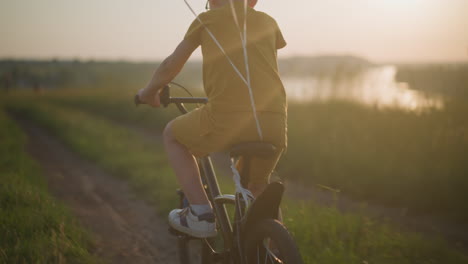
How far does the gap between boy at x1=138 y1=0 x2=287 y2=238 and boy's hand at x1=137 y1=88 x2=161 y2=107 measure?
0.54 feet

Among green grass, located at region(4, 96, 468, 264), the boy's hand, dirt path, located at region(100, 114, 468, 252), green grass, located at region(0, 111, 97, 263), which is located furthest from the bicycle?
dirt path, located at region(100, 114, 468, 252)

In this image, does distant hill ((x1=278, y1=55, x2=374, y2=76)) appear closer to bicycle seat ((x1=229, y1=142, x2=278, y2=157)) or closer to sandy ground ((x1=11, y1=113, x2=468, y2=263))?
sandy ground ((x1=11, y1=113, x2=468, y2=263))

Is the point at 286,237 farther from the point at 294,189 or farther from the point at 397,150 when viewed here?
the point at 397,150

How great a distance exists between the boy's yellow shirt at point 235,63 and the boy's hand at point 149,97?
463 mm

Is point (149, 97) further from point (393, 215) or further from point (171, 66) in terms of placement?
point (393, 215)

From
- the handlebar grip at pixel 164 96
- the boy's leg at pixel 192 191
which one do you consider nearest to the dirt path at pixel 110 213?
the boy's leg at pixel 192 191

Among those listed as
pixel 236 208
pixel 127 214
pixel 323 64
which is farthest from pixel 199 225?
pixel 323 64

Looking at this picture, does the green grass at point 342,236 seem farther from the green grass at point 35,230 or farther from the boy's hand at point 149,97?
the boy's hand at point 149,97

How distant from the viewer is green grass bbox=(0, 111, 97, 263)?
2.82m

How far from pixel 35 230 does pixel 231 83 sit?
2.31m

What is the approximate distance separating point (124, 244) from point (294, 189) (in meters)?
3.11

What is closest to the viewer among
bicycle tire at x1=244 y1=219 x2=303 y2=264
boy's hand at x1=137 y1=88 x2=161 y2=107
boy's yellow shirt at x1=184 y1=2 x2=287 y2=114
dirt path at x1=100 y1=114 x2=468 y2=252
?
bicycle tire at x1=244 y1=219 x2=303 y2=264

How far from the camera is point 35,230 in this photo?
3260 millimetres

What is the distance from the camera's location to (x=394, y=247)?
3.37 meters
